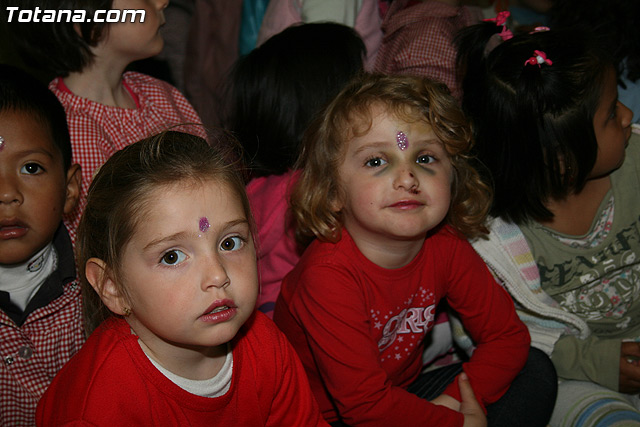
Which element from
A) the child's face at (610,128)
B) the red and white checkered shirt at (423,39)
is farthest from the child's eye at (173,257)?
the red and white checkered shirt at (423,39)

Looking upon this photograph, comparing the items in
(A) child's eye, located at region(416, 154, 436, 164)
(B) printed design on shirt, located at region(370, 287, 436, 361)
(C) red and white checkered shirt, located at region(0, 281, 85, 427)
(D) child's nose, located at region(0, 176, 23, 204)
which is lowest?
(C) red and white checkered shirt, located at region(0, 281, 85, 427)

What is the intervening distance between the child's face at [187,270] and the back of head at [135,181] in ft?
0.05

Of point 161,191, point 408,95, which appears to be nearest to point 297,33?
point 408,95

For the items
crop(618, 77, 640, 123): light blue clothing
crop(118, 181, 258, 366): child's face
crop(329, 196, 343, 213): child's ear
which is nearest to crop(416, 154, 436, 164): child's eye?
crop(329, 196, 343, 213): child's ear

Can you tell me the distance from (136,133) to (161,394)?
927 mm

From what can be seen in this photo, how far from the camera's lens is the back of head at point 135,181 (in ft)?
3.00

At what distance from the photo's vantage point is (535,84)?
4.36 feet

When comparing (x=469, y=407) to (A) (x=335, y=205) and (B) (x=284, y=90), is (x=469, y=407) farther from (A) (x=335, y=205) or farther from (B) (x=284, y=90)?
(B) (x=284, y=90)

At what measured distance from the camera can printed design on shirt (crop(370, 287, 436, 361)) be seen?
1.28m

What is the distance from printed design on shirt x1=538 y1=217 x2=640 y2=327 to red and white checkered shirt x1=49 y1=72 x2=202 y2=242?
1.13 m

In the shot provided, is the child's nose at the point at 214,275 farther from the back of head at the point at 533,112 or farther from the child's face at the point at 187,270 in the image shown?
the back of head at the point at 533,112

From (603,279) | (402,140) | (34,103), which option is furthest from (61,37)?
(603,279)

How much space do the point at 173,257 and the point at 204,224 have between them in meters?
0.07

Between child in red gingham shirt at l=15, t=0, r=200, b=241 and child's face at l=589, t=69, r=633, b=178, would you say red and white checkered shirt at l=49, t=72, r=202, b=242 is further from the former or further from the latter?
child's face at l=589, t=69, r=633, b=178
